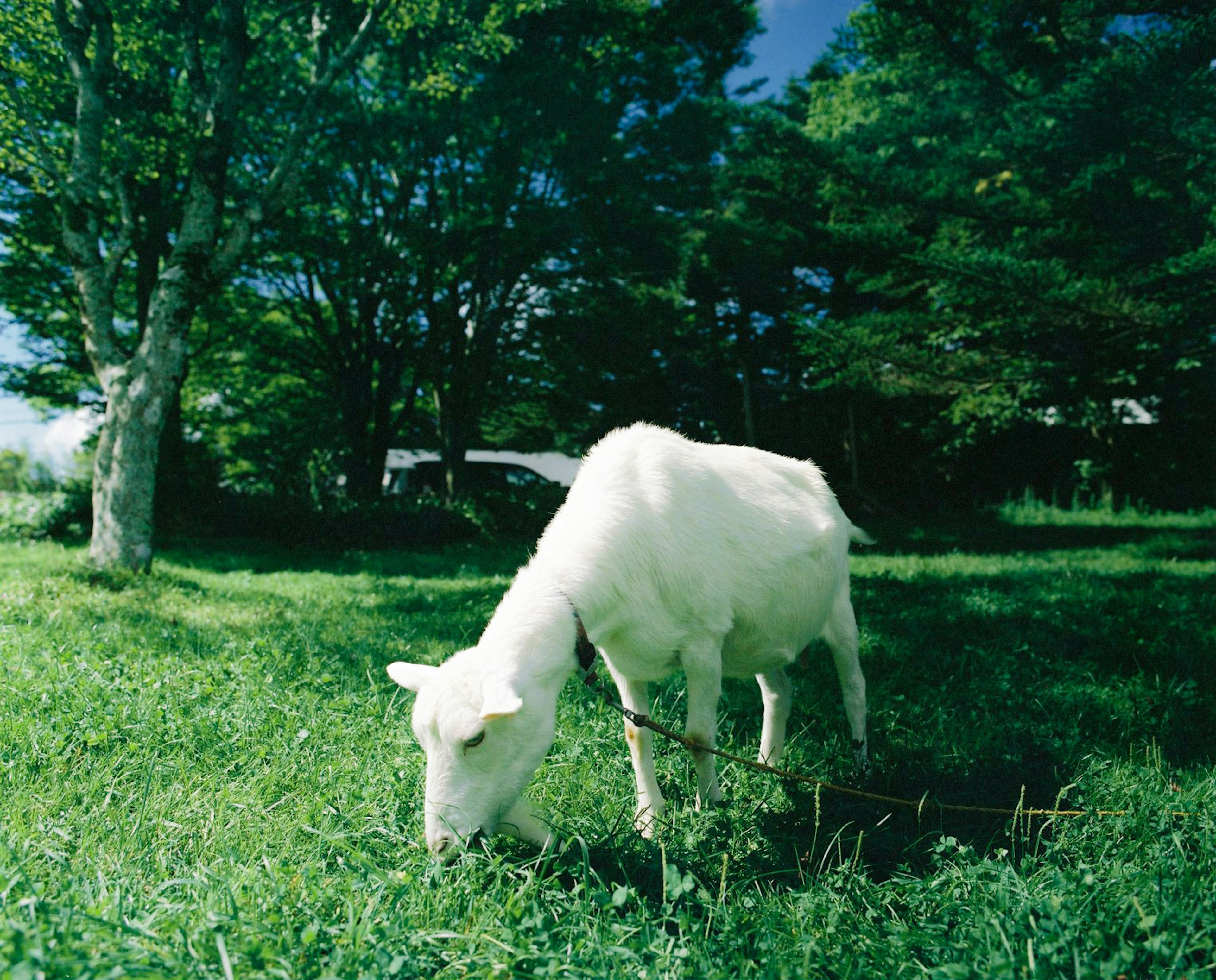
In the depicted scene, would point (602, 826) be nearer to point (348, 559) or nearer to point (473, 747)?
point (473, 747)

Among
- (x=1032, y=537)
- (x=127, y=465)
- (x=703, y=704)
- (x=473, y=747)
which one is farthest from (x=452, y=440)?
(x=473, y=747)

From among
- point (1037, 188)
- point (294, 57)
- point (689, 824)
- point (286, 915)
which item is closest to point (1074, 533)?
point (1037, 188)

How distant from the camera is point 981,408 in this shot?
13.0m

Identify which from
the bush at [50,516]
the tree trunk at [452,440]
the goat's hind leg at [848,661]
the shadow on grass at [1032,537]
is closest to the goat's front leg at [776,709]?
the goat's hind leg at [848,661]

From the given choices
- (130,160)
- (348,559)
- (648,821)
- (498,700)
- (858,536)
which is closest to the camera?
(498,700)

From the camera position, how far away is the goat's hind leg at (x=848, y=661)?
3.87 m

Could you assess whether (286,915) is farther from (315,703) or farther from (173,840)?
(315,703)

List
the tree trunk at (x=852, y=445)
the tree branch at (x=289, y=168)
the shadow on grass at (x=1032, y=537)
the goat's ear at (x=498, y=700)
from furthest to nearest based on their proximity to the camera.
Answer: the tree trunk at (x=852, y=445) < the shadow on grass at (x=1032, y=537) < the tree branch at (x=289, y=168) < the goat's ear at (x=498, y=700)

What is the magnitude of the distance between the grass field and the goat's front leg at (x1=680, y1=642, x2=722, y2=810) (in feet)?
0.57

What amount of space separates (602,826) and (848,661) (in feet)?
5.67

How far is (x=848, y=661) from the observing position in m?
3.93

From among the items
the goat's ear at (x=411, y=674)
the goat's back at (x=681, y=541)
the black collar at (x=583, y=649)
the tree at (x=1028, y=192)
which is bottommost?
the goat's ear at (x=411, y=674)

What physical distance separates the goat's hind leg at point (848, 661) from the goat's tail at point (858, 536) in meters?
0.39

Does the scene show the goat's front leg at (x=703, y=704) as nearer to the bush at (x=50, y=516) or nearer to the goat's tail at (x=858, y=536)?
the goat's tail at (x=858, y=536)
